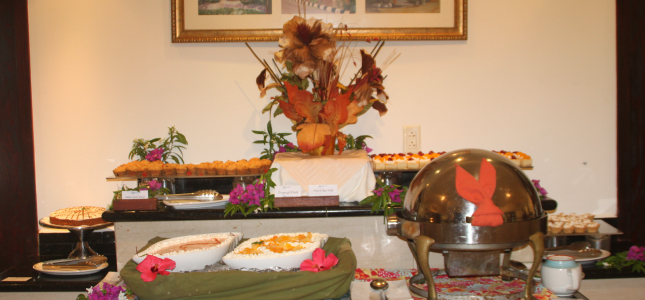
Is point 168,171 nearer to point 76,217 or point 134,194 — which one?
point 134,194

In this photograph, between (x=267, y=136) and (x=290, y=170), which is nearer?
(x=290, y=170)

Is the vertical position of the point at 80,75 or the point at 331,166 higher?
the point at 80,75

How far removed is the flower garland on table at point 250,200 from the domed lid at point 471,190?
2.62ft

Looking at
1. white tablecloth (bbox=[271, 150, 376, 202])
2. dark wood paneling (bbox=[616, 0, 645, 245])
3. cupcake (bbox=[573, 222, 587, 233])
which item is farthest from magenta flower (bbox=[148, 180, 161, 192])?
dark wood paneling (bbox=[616, 0, 645, 245])

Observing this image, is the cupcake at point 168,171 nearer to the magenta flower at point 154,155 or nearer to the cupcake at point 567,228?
the magenta flower at point 154,155

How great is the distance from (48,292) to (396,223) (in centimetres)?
182

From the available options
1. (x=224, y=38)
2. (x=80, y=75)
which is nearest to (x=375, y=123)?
(x=224, y=38)

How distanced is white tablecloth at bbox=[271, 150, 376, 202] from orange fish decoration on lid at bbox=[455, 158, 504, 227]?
797 mm

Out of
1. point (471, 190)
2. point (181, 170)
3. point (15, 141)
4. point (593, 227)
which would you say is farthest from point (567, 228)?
point (15, 141)

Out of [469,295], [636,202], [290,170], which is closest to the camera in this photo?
[469,295]

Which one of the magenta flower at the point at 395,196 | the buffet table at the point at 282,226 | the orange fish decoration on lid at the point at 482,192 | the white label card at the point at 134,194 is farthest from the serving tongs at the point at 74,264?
the orange fish decoration on lid at the point at 482,192

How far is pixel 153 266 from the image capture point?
4.49 ft

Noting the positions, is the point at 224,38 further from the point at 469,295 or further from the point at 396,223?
the point at 469,295

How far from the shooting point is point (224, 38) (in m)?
2.96
